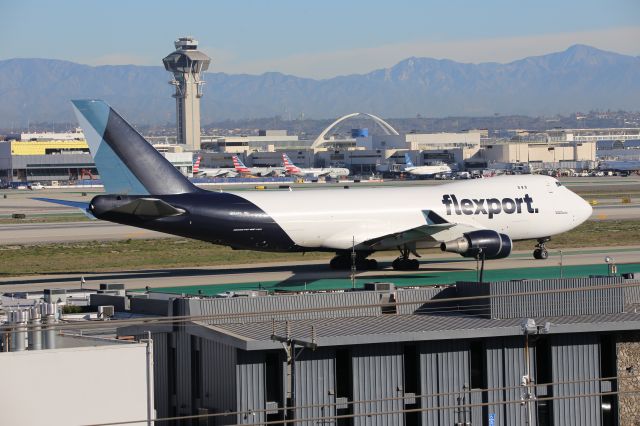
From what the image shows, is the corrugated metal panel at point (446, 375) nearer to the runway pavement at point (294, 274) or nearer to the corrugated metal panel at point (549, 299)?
the corrugated metal panel at point (549, 299)

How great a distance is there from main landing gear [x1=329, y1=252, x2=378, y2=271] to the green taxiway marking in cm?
244

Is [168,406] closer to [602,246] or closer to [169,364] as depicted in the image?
[169,364]

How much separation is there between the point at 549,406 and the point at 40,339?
535 inches

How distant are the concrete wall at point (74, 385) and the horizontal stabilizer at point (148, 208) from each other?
25255 millimetres

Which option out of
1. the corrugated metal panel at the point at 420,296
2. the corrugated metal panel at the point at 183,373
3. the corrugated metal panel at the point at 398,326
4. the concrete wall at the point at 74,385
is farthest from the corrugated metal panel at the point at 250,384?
the corrugated metal panel at the point at 420,296

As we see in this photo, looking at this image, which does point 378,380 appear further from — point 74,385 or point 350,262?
point 350,262

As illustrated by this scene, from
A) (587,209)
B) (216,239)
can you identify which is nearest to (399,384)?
(216,239)

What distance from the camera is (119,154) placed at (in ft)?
178

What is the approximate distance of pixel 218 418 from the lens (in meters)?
31.8

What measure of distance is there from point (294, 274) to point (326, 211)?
383 centimetres

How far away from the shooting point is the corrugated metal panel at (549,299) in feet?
116

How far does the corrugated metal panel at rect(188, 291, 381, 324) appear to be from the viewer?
1416 inches

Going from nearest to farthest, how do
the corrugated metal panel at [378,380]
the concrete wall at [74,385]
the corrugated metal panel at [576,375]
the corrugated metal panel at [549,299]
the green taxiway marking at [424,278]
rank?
the concrete wall at [74,385] < the corrugated metal panel at [378,380] < the corrugated metal panel at [576,375] < the corrugated metal panel at [549,299] < the green taxiway marking at [424,278]

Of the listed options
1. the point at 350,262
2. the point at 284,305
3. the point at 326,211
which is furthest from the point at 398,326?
the point at 350,262
